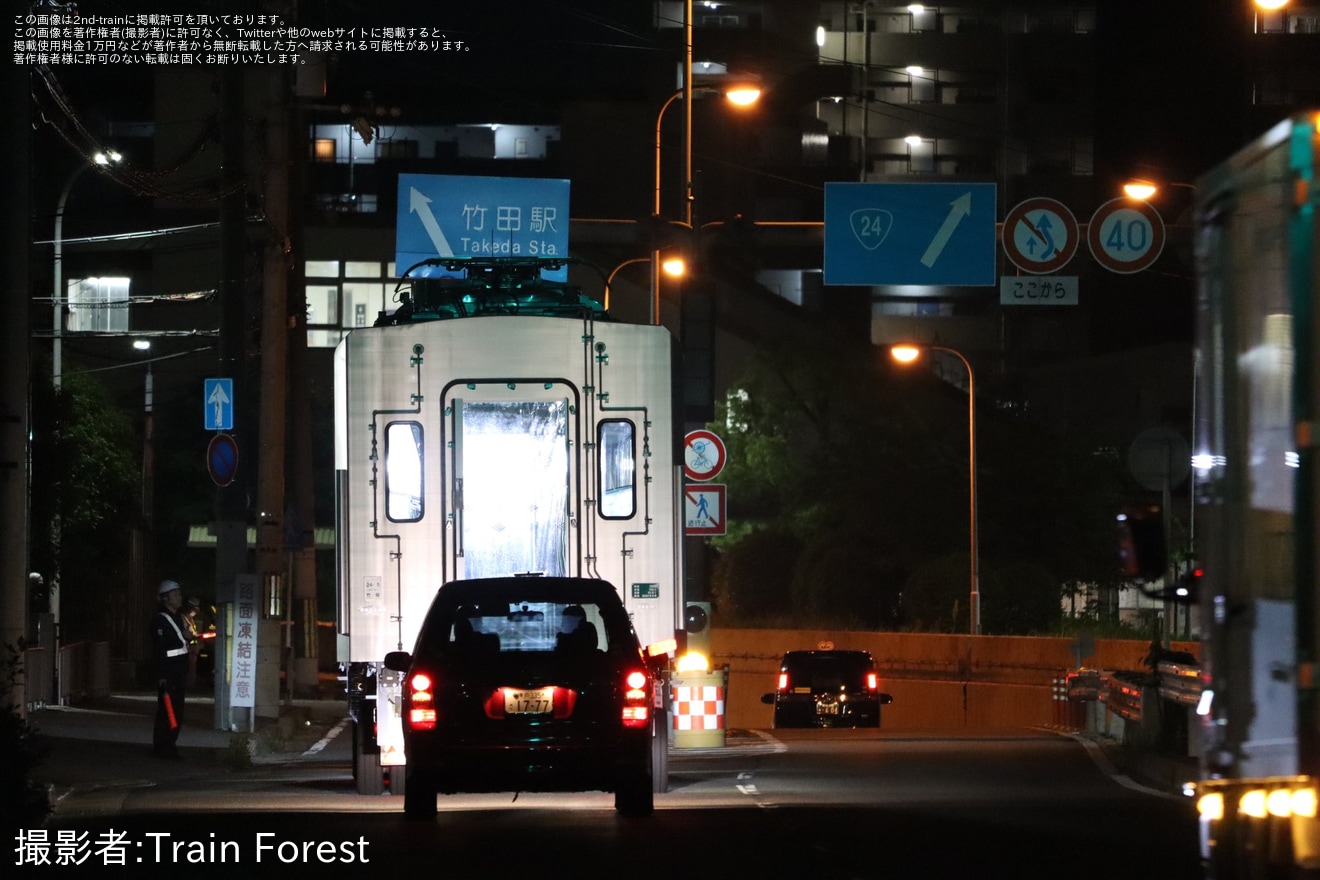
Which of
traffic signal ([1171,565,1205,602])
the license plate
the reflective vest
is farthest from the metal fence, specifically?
traffic signal ([1171,565,1205,602])

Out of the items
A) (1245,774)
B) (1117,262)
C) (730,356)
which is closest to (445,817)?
(1245,774)

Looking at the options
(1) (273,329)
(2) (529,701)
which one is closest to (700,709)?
(1) (273,329)

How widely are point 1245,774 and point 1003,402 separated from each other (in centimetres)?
6235

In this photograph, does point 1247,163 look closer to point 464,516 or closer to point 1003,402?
point 464,516

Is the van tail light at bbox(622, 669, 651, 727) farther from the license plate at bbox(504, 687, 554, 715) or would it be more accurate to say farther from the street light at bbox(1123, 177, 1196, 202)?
the street light at bbox(1123, 177, 1196, 202)

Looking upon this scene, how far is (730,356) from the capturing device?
67.3m

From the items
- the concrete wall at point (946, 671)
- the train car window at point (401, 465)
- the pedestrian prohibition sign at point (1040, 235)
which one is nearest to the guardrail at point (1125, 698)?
the pedestrian prohibition sign at point (1040, 235)

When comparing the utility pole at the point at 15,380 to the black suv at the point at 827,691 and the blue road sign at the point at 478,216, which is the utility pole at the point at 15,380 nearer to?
Result: the blue road sign at the point at 478,216

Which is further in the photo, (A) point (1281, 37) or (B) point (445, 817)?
(A) point (1281, 37)

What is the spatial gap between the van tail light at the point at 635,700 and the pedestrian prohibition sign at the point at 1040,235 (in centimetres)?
1443

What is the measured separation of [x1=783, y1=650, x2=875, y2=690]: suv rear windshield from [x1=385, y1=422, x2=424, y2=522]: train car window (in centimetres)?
1648

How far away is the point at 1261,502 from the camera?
281 inches

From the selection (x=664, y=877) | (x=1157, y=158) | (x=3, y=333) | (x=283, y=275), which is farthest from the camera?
(x=1157, y=158)

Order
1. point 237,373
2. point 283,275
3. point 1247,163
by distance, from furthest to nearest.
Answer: point 283,275 < point 237,373 < point 1247,163
